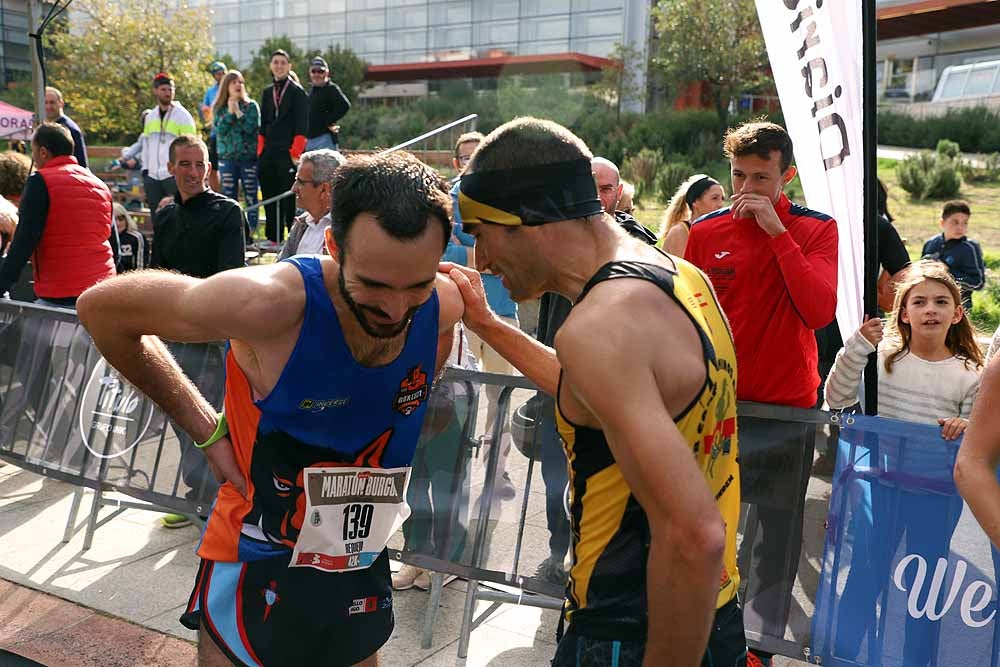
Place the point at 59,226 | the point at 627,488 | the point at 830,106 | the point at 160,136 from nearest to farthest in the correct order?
the point at 627,488 → the point at 830,106 → the point at 59,226 → the point at 160,136

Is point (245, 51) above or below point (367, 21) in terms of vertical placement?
below

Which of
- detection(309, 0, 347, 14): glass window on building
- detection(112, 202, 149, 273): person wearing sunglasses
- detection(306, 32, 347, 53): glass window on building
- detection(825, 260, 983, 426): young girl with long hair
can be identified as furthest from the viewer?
detection(306, 32, 347, 53): glass window on building

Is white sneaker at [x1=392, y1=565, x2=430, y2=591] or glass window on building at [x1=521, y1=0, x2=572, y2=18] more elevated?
glass window on building at [x1=521, y1=0, x2=572, y2=18]

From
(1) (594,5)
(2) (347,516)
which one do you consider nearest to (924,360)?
(2) (347,516)

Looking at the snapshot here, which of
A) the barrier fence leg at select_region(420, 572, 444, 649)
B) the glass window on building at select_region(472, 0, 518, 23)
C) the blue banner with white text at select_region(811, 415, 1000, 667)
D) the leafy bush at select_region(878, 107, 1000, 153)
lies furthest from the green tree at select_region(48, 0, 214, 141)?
the blue banner with white text at select_region(811, 415, 1000, 667)

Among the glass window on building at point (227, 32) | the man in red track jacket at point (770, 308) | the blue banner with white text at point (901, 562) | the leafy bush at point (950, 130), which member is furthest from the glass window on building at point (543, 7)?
the blue banner with white text at point (901, 562)

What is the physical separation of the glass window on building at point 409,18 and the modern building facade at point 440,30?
2.3 inches

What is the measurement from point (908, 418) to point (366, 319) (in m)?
3.12

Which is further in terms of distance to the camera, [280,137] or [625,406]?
[280,137]

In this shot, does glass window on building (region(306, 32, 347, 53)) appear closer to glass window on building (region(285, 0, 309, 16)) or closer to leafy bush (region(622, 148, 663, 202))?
glass window on building (region(285, 0, 309, 16))

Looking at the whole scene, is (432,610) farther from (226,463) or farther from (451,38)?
(451,38)

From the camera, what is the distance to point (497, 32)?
52219 mm

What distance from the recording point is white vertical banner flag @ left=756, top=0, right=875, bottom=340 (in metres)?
3.85

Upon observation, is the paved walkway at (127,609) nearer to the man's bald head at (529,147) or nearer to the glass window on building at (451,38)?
the man's bald head at (529,147)
